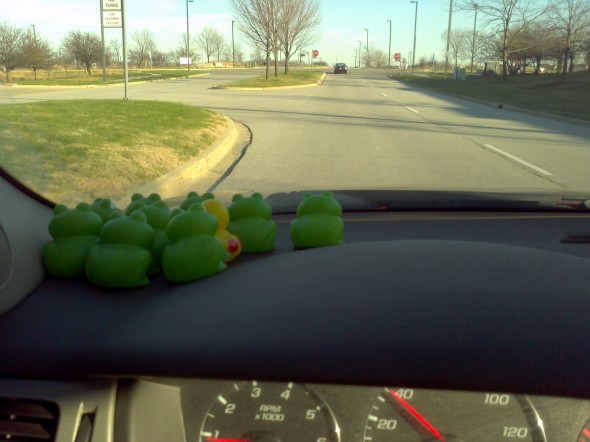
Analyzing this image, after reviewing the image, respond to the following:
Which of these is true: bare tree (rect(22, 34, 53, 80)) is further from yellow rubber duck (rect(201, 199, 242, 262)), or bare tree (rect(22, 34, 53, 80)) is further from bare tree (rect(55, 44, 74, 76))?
yellow rubber duck (rect(201, 199, 242, 262))

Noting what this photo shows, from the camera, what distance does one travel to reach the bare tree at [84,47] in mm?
7477

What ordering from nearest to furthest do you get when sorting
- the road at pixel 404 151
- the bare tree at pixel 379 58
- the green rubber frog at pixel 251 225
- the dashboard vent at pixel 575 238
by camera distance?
the green rubber frog at pixel 251 225
the dashboard vent at pixel 575 238
the road at pixel 404 151
the bare tree at pixel 379 58

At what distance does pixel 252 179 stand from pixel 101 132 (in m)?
3.36

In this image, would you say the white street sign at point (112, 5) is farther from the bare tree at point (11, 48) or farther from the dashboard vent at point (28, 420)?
the dashboard vent at point (28, 420)

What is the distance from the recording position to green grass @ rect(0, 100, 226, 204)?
21.7 ft

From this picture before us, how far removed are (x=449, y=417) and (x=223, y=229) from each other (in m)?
1.03

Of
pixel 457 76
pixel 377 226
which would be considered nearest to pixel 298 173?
pixel 377 226

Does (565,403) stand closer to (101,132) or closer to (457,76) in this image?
(101,132)

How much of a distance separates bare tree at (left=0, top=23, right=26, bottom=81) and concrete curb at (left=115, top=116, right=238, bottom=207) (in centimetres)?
A: 172

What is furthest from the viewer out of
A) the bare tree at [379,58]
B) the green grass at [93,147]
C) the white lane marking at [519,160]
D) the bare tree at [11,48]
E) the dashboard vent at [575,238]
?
the bare tree at [379,58]

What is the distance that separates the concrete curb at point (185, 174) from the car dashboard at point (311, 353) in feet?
14.8

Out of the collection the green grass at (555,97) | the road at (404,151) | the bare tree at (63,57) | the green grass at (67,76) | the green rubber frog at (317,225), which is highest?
the bare tree at (63,57)

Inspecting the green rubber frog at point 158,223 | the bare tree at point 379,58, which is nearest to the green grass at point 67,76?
the green rubber frog at point 158,223

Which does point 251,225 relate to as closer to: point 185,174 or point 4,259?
point 4,259
